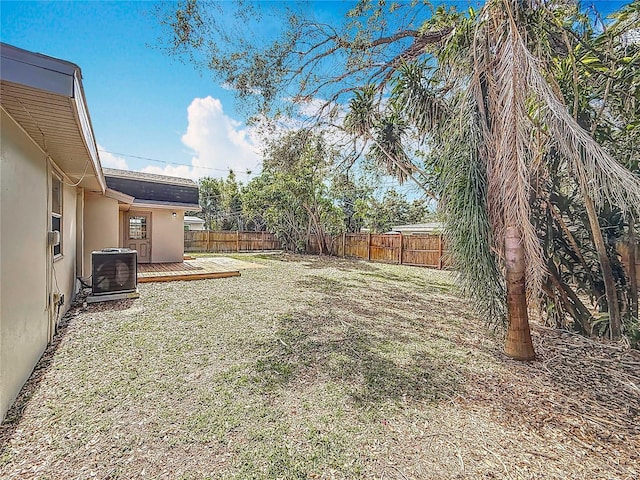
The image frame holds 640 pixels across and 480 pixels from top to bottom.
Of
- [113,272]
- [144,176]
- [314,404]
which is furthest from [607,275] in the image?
[144,176]

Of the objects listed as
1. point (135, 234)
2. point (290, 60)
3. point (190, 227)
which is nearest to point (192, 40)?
point (290, 60)

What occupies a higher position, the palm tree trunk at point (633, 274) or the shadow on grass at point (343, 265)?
the palm tree trunk at point (633, 274)

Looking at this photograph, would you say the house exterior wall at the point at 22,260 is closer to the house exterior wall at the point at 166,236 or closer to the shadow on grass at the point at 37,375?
the shadow on grass at the point at 37,375

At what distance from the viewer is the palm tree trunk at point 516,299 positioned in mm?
3537

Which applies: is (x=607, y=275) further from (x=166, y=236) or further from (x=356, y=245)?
(x=356, y=245)

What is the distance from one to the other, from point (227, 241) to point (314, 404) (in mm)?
17870

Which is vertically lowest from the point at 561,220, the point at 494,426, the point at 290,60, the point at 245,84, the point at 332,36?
the point at 494,426

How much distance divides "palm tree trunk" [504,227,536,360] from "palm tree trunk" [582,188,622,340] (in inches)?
47.0

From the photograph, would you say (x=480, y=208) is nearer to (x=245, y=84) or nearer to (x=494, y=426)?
(x=494, y=426)

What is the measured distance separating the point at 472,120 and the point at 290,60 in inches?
167

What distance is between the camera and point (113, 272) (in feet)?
19.2

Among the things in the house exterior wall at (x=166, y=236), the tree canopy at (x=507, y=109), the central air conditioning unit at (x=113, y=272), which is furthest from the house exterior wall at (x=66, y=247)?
the house exterior wall at (x=166, y=236)

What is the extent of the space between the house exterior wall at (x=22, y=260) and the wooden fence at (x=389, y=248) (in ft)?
36.4

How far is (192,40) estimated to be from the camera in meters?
5.20
